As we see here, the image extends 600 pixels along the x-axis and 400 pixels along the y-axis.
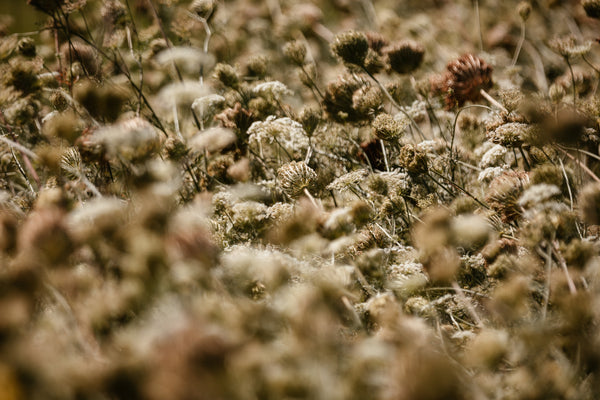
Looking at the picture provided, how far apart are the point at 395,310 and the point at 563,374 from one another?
0.28 metres

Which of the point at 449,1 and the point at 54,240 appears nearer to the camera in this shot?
the point at 54,240

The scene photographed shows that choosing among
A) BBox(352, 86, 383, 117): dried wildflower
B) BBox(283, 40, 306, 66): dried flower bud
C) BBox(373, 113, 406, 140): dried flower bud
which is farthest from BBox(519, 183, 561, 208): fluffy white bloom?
BBox(283, 40, 306, 66): dried flower bud

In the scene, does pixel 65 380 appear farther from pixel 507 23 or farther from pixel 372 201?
pixel 507 23

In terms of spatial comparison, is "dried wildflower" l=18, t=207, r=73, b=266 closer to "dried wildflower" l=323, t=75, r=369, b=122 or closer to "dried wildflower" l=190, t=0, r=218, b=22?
"dried wildflower" l=323, t=75, r=369, b=122

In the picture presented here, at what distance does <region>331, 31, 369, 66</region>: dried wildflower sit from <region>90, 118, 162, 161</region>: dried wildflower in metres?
0.77

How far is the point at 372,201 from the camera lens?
4.17ft

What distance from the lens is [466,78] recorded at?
56.4 inches

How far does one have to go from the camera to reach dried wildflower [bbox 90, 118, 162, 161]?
81 centimetres

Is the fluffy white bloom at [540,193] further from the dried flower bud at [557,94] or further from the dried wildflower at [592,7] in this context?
the dried wildflower at [592,7]

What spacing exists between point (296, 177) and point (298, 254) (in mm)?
241

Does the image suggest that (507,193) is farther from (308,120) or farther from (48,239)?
(48,239)

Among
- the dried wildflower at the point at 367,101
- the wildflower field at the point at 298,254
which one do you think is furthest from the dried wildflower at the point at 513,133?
the dried wildflower at the point at 367,101

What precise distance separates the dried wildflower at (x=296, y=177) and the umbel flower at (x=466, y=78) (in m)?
0.64

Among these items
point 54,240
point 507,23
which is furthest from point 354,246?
point 507,23
